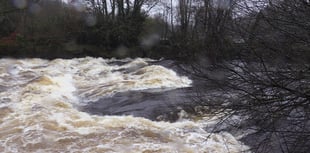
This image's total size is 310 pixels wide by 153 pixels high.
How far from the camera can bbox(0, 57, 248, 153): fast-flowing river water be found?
6.78 metres

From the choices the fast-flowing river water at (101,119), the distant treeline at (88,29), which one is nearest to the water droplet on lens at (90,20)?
the distant treeline at (88,29)

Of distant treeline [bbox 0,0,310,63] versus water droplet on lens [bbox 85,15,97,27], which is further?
water droplet on lens [bbox 85,15,97,27]

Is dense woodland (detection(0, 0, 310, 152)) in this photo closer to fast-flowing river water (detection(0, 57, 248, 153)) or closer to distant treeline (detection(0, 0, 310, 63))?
fast-flowing river water (detection(0, 57, 248, 153))

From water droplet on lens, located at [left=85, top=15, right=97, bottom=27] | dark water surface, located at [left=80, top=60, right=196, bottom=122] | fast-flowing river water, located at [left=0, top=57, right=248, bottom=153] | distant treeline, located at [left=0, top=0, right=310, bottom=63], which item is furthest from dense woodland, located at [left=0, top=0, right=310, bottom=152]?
water droplet on lens, located at [left=85, top=15, right=97, bottom=27]

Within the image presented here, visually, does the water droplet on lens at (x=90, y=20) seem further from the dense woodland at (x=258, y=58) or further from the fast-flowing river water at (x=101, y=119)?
the dense woodland at (x=258, y=58)

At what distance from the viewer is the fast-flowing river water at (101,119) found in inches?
267

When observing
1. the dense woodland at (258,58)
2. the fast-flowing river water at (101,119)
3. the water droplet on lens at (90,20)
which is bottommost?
the fast-flowing river water at (101,119)

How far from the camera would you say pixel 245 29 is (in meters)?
3.30

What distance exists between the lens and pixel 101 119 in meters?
8.59

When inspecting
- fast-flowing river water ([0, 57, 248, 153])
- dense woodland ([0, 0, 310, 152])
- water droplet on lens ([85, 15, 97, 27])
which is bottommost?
fast-flowing river water ([0, 57, 248, 153])

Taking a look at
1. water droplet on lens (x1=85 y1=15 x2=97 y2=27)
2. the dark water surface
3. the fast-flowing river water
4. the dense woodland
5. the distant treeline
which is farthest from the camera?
water droplet on lens (x1=85 y1=15 x2=97 y2=27)

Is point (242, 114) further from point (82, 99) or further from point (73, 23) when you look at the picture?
point (73, 23)

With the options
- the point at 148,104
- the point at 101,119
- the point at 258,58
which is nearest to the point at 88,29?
the point at 148,104

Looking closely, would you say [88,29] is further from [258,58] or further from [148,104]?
[258,58]
